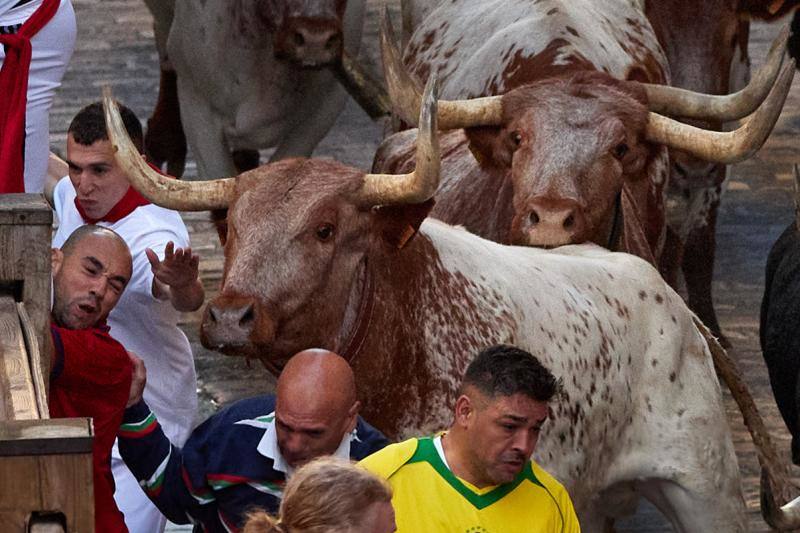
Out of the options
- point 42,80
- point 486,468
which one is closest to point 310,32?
point 42,80

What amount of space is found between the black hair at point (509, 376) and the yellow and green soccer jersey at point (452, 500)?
0.21m

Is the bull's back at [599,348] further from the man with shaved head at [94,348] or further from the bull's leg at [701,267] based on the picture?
the bull's leg at [701,267]

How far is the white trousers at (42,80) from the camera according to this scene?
24.8 feet

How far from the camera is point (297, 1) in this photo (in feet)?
38.1

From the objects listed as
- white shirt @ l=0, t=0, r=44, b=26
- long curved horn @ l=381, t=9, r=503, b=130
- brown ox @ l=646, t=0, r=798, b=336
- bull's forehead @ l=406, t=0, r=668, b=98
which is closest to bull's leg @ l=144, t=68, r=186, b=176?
bull's forehead @ l=406, t=0, r=668, b=98

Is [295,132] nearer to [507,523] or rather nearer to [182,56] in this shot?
[182,56]

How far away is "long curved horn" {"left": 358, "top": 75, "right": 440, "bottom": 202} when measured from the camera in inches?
249

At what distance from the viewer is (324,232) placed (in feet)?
21.0

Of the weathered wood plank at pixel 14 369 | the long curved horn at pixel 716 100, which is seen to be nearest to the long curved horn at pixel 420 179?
the weathered wood plank at pixel 14 369

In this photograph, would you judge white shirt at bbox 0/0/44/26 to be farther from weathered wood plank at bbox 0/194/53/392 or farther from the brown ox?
the brown ox

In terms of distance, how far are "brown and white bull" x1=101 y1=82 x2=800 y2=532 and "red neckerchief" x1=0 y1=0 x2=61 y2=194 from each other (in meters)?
0.69

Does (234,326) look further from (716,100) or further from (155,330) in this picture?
(716,100)

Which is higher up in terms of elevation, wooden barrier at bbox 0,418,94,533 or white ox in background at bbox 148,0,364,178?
wooden barrier at bbox 0,418,94,533

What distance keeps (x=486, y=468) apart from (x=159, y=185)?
1909 mm
